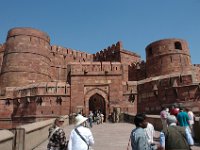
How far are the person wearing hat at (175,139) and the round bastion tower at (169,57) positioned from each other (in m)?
16.6

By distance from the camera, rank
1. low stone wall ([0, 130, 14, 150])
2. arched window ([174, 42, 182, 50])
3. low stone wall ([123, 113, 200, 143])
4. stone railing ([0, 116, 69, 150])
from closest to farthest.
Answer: low stone wall ([0, 130, 14, 150])
stone railing ([0, 116, 69, 150])
low stone wall ([123, 113, 200, 143])
arched window ([174, 42, 182, 50])

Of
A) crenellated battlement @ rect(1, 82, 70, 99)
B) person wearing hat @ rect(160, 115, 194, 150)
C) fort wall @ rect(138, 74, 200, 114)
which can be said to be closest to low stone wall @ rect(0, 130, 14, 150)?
person wearing hat @ rect(160, 115, 194, 150)

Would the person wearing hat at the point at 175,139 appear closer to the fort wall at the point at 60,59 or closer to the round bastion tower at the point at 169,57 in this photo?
the round bastion tower at the point at 169,57

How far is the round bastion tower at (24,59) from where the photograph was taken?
1941 cm

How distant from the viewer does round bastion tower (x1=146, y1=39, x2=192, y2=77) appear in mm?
18750

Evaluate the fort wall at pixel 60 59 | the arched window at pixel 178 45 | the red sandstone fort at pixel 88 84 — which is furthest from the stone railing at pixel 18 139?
the fort wall at pixel 60 59

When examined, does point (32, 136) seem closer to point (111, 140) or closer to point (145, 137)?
point (111, 140)

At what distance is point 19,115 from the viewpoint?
1630 cm

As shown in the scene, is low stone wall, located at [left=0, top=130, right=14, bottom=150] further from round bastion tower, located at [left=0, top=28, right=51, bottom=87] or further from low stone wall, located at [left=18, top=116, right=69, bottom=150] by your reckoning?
round bastion tower, located at [left=0, top=28, right=51, bottom=87]

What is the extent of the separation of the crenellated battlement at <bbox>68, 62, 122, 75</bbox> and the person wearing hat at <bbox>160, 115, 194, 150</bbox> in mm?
13016

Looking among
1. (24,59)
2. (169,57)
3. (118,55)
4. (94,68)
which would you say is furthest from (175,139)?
(118,55)

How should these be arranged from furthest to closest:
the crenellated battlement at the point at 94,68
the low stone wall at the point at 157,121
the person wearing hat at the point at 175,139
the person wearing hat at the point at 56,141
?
the crenellated battlement at the point at 94,68 → the low stone wall at the point at 157,121 → the person wearing hat at the point at 56,141 → the person wearing hat at the point at 175,139

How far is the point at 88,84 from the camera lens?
1520 cm

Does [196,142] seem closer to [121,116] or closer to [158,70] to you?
[121,116]
